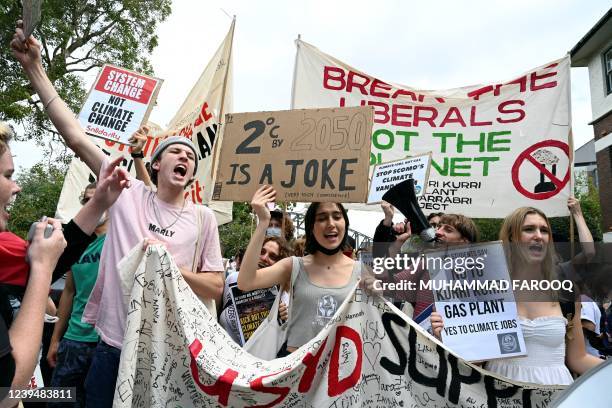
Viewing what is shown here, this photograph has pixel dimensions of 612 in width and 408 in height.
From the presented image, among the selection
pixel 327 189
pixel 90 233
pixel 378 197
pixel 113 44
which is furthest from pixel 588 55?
pixel 90 233

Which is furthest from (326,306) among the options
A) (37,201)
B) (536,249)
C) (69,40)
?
(37,201)

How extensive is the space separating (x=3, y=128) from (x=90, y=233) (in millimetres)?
476

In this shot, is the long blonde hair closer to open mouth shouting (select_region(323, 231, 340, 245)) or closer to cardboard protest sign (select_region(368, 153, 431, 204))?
open mouth shouting (select_region(323, 231, 340, 245))

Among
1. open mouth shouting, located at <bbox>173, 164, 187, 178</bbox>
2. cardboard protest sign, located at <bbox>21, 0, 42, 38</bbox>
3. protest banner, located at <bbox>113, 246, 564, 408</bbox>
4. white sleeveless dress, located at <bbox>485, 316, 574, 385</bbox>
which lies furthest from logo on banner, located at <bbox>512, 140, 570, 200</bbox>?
cardboard protest sign, located at <bbox>21, 0, 42, 38</bbox>

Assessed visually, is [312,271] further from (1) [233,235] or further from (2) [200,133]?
(1) [233,235]

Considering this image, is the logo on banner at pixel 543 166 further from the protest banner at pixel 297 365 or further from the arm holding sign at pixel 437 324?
the protest banner at pixel 297 365

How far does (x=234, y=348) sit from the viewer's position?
2527 millimetres

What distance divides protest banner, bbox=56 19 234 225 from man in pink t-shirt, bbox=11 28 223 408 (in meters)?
2.26

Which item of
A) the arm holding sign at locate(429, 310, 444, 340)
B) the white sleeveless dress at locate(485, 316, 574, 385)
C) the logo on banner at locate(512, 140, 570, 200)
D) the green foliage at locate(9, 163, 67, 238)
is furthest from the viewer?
the green foliage at locate(9, 163, 67, 238)

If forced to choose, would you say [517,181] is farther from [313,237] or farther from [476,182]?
[313,237]

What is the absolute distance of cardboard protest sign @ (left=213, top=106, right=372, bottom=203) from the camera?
2.95 m

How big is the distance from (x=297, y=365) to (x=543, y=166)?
4.04 meters

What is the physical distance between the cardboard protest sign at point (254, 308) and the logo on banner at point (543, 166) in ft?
10.1

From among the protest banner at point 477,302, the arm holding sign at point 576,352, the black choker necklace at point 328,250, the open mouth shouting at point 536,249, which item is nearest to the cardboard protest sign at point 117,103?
the black choker necklace at point 328,250
